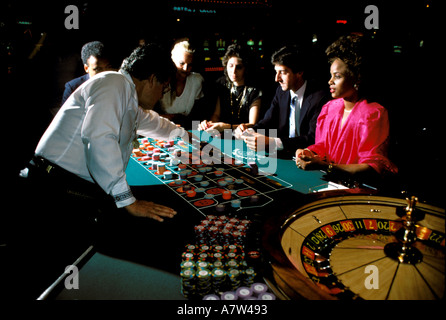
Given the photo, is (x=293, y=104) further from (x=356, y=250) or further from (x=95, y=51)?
(x=356, y=250)

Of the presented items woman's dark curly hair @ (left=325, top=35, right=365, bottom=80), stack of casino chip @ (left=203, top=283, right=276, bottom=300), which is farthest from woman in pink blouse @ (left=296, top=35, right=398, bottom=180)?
stack of casino chip @ (left=203, top=283, right=276, bottom=300)

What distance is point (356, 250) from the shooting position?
1152 millimetres

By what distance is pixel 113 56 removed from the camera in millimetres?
3555

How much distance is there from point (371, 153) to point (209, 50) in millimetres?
5221

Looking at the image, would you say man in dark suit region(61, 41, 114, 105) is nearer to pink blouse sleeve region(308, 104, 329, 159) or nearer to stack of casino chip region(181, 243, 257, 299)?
pink blouse sleeve region(308, 104, 329, 159)

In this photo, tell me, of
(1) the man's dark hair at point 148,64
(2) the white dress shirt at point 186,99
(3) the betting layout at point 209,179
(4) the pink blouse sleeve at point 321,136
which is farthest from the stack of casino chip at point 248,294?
(2) the white dress shirt at point 186,99

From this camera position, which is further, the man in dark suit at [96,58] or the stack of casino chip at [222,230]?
the man in dark suit at [96,58]

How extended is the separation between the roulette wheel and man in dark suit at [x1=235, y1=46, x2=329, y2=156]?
156cm

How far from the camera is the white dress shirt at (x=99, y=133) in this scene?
168 centimetres

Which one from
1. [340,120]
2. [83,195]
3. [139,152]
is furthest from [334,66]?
[83,195]

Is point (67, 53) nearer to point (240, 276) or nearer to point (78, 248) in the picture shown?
point (78, 248)

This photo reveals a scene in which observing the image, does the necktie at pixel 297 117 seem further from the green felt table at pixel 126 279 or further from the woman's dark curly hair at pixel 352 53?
the green felt table at pixel 126 279

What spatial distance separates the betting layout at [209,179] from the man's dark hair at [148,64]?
2.16 feet

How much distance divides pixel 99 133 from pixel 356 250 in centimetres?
135
